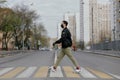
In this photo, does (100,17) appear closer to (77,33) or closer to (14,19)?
(77,33)

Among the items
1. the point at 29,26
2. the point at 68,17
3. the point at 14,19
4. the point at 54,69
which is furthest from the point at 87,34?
the point at 54,69

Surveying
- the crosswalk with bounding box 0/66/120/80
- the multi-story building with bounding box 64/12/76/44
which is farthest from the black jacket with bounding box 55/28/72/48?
the multi-story building with bounding box 64/12/76/44

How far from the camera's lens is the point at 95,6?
376 ft

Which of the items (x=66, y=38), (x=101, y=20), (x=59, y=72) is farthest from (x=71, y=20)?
(x=66, y=38)

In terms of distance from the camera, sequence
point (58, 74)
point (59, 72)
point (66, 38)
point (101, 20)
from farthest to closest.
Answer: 1. point (101, 20)
2. point (59, 72)
3. point (66, 38)
4. point (58, 74)

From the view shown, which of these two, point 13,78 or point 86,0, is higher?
point 86,0

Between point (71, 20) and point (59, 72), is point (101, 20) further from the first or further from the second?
point (59, 72)

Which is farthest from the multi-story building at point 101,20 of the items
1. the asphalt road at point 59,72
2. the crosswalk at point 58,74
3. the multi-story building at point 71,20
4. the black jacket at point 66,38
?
the black jacket at point 66,38

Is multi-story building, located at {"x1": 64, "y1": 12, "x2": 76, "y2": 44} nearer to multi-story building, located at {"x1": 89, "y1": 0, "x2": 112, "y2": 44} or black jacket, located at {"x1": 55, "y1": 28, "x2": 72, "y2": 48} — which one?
multi-story building, located at {"x1": 89, "y1": 0, "x2": 112, "y2": 44}

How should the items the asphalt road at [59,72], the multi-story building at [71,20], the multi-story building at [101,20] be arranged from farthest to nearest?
the multi-story building at [71,20], the multi-story building at [101,20], the asphalt road at [59,72]

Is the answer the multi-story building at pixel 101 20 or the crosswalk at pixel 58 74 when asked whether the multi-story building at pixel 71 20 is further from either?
the crosswalk at pixel 58 74

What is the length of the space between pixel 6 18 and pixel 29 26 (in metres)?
20.4

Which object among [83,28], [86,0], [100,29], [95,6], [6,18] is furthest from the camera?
[100,29]

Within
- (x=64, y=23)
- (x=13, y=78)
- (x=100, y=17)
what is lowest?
(x=13, y=78)
